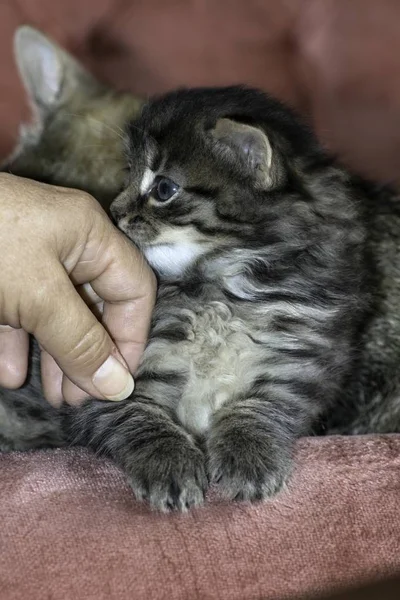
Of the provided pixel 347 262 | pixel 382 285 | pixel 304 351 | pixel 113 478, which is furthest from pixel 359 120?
pixel 113 478

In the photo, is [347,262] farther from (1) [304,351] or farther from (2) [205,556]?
(2) [205,556]

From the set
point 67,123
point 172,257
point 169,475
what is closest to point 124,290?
point 172,257

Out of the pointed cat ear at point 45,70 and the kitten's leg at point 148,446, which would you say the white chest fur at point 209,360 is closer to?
the kitten's leg at point 148,446

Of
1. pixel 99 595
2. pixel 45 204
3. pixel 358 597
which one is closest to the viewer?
pixel 358 597

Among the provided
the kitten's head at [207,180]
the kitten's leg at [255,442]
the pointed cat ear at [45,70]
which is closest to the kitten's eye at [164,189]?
the kitten's head at [207,180]

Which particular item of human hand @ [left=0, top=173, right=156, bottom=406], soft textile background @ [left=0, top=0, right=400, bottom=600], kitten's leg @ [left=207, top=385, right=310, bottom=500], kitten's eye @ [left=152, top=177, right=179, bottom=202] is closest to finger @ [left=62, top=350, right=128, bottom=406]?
human hand @ [left=0, top=173, right=156, bottom=406]

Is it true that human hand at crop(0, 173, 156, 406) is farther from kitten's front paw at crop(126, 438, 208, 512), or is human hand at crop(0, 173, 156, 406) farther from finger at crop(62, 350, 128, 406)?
kitten's front paw at crop(126, 438, 208, 512)
